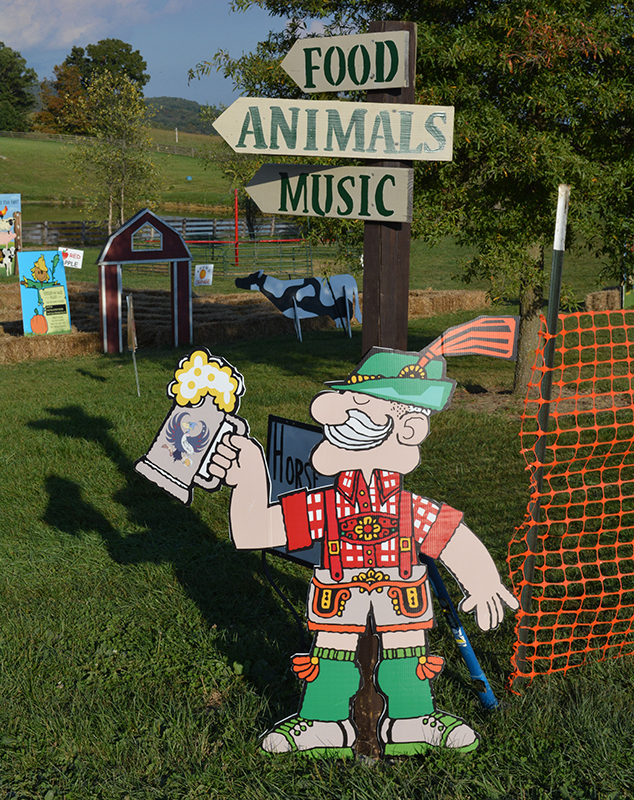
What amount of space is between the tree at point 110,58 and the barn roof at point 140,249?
9083 cm

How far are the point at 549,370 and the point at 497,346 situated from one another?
0.57 m

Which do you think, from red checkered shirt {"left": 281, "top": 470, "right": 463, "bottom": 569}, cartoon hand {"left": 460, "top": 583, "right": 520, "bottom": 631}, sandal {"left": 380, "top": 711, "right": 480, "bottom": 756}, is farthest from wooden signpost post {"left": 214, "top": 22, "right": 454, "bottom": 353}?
sandal {"left": 380, "top": 711, "right": 480, "bottom": 756}

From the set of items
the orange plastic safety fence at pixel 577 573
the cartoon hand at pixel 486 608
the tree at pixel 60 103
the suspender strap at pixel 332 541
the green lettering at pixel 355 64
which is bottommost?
the orange plastic safety fence at pixel 577 573

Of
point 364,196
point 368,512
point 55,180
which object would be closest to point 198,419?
point 368,512

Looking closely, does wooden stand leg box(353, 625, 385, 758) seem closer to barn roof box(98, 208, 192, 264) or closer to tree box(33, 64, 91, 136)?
barn roof box(98, 208, 192, 264)

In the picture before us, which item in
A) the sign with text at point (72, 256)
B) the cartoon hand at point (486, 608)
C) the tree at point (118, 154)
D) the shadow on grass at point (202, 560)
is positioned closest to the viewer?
the cartoon hand at point (486, 608)

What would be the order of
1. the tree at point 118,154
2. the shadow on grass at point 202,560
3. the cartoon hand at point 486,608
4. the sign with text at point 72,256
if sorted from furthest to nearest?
1. the tree at point 118,154
2. the sign with text at point 72,256
3. the shadow on grass at point 202,560
4. the cartoon hand at point 486,608

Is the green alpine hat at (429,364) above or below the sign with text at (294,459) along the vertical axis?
above

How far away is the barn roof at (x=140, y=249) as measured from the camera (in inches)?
538

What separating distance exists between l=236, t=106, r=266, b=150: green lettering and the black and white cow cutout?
12.0m

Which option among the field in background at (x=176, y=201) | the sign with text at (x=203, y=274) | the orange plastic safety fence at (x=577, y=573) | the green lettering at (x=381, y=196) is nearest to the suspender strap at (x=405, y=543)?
the orange plastic safety fence at (x=577, y=573)

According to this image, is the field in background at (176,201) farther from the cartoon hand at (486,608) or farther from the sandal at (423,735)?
the sandal at (423,735)

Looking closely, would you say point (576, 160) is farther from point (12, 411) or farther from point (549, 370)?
point (12, 411)

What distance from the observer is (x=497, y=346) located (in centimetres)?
306
